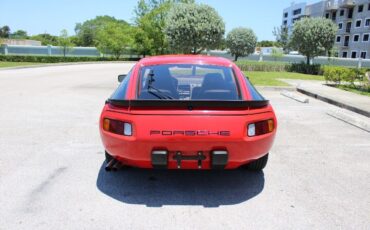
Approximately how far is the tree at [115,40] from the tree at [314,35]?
24.1 m

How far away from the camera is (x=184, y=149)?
9.68 feet

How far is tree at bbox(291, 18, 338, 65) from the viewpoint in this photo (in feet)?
82.6

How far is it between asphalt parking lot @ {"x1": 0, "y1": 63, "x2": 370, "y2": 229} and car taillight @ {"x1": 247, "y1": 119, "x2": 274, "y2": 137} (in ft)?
2.41

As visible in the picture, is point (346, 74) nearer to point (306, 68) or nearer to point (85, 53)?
point (306, 68)

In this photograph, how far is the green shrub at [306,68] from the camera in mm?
25188

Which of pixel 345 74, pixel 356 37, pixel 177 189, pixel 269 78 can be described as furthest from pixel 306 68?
pixel 356 37

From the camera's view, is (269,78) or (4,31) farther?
(4,31)

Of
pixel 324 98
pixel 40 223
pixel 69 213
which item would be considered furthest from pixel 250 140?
pixel 324 98

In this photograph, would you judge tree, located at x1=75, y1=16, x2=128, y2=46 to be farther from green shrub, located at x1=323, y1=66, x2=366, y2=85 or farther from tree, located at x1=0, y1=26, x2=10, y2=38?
green shrub, located at x1=323, y1=66, x2=366, y2=85

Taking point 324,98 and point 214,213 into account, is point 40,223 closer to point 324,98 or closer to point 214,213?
point 214,213

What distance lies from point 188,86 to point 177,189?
4.76 feet

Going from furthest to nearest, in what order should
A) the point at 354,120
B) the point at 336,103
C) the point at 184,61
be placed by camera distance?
1. the point at 336,103
2. the point at 354,120
3. the point at 184,61

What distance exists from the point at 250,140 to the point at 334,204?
1152mm

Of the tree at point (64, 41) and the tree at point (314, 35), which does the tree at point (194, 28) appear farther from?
the tree at point (64, 41)
